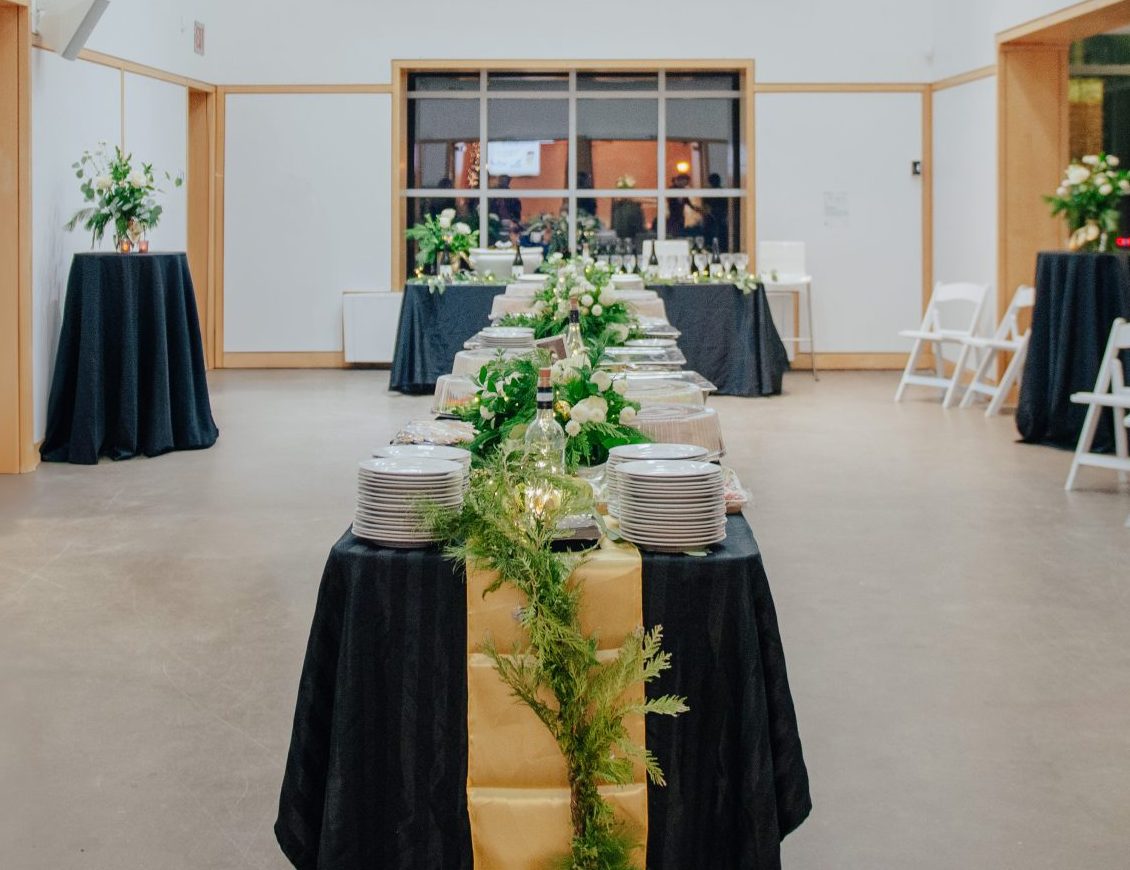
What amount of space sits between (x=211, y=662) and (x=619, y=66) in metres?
9.56

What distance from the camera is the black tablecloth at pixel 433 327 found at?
11.1m

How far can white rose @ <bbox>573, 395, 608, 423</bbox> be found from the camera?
3145 millimetres

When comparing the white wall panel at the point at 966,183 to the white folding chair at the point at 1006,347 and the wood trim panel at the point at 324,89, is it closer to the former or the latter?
the white folding chair at the point at 1006,347

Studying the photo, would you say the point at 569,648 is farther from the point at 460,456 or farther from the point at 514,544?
the point at 460,456

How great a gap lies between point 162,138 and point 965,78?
6.29 metres

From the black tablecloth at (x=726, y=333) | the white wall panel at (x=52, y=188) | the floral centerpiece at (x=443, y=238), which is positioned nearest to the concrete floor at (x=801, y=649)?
the white wall panel at (x=52, y=188)

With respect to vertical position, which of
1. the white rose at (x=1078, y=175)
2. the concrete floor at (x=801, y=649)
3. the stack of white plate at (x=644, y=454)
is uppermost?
the white rose at (x=1078, y=175)

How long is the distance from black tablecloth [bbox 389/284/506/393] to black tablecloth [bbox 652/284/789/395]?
1.41 meters

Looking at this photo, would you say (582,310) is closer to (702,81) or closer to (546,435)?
(546,435)

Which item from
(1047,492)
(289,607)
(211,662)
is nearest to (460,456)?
(211,662)

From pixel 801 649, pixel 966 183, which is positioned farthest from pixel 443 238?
pixel 801 649

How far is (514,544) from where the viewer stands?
8.00 feet

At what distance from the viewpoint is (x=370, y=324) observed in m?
12.8

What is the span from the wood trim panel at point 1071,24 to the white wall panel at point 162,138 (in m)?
6.07
